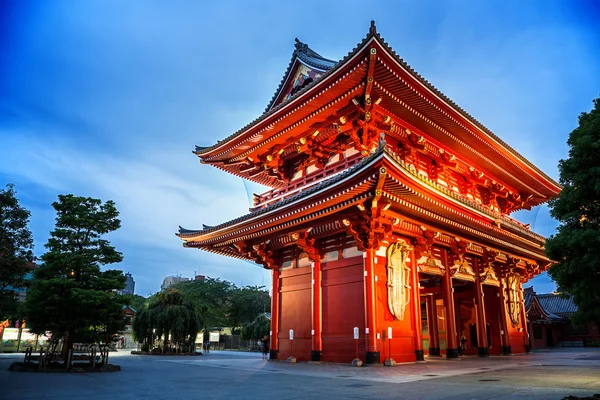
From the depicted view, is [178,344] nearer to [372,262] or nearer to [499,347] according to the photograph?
[372,262]

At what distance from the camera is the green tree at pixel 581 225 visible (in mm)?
8117

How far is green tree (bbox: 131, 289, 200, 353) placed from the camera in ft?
96.3

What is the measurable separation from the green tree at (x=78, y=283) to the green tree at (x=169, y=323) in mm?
12688

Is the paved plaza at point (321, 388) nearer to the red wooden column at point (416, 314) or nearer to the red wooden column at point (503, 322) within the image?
the red wooden column at point (416, 314)

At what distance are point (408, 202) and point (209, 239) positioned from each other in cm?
1147

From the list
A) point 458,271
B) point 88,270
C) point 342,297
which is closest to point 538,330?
point 458,271

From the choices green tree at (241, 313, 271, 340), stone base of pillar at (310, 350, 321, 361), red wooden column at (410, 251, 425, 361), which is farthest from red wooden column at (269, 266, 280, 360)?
green tree at (241, 313, 271, 340)

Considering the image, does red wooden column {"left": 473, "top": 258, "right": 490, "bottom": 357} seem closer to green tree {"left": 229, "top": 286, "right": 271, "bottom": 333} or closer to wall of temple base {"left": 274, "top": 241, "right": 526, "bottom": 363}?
wall of temple base {"left": 274, "top": 241, "right": 526, "bottom": 363}

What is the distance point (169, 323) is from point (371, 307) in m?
18.5

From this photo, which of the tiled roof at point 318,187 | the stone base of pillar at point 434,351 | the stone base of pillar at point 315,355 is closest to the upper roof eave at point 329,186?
the tiled roof at point 318,187

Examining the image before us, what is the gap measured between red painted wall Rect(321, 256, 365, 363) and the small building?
29005 millimetres

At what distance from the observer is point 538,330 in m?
39.9

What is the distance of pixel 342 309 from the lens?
58.1ft

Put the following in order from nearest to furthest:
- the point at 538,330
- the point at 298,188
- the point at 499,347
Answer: the point at 298,188
the point at 499,347
the point at 538,330
